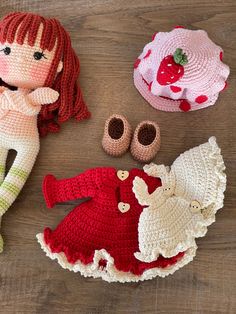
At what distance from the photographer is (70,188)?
98 centimetres

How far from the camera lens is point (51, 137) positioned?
107 cm

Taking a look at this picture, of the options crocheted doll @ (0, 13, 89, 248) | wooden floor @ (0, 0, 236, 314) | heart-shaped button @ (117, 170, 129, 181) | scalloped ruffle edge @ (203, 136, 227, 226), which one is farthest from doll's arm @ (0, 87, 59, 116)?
scalloped ruffle edge @ (203, 136, 227, 226)

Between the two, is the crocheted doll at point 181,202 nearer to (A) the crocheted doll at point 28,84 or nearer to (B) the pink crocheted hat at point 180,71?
(B) the pink crocheted hat at point 180,71

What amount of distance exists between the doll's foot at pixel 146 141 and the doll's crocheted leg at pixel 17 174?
23 cm

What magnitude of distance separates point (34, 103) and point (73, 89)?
0.11 m

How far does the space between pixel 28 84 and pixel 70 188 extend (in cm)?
26

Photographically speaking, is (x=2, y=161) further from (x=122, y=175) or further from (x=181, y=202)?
(x=181, y=202)

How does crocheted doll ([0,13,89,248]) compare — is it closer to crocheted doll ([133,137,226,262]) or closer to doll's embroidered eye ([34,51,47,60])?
doll's embroidered eye ([34,51,47,60])

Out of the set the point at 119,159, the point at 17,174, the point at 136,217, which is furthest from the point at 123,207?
the point at 17,174

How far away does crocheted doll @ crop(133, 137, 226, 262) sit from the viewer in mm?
911

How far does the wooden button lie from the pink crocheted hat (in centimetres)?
26

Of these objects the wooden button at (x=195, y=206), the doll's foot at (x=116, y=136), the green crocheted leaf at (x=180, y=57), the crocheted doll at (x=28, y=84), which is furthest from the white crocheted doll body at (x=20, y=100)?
the wooden button at (x=195, y=206)

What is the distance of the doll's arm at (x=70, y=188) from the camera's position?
970 millimetres

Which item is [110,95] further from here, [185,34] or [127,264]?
[127,264]
